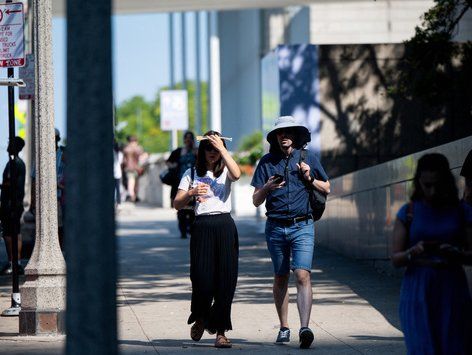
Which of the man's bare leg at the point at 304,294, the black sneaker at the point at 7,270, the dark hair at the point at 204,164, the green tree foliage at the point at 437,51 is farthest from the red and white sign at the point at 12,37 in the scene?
the green tree foliage at the point at 437,51

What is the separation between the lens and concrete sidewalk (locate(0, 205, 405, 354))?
33.3 feet

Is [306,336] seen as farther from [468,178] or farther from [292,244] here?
[468,178]

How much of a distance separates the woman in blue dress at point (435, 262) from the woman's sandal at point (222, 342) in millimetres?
3450

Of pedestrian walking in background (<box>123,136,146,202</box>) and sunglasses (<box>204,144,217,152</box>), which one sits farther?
pedestrian walking in background (<box>123,136,146,202</box>)

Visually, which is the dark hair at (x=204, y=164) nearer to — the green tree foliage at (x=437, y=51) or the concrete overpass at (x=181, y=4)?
the green tree foliage at (x=437, y=51)

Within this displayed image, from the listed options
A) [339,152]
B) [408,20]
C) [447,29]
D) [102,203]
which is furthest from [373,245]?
[408,20]

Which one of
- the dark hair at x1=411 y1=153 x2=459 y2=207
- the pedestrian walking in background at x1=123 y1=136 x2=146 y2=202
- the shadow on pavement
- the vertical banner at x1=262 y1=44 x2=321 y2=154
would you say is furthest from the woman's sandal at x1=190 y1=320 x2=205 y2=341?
the pedestrian walking in background at x1=123 y1=136 x2=146 y2=202

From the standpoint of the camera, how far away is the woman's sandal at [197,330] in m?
10.1

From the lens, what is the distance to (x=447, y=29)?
A: 728 inches

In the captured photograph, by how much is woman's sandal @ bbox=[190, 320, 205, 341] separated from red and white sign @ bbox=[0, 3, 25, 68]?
3040 mm

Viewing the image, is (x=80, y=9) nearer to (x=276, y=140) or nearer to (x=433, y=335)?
(x=433, y=335)

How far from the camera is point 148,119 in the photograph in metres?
172

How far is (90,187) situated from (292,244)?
19.7 ft

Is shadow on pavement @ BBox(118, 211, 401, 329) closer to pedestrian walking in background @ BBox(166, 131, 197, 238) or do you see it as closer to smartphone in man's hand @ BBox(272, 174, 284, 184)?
pedestrian walking in background @ BBox(166, 131, 197, 238)
